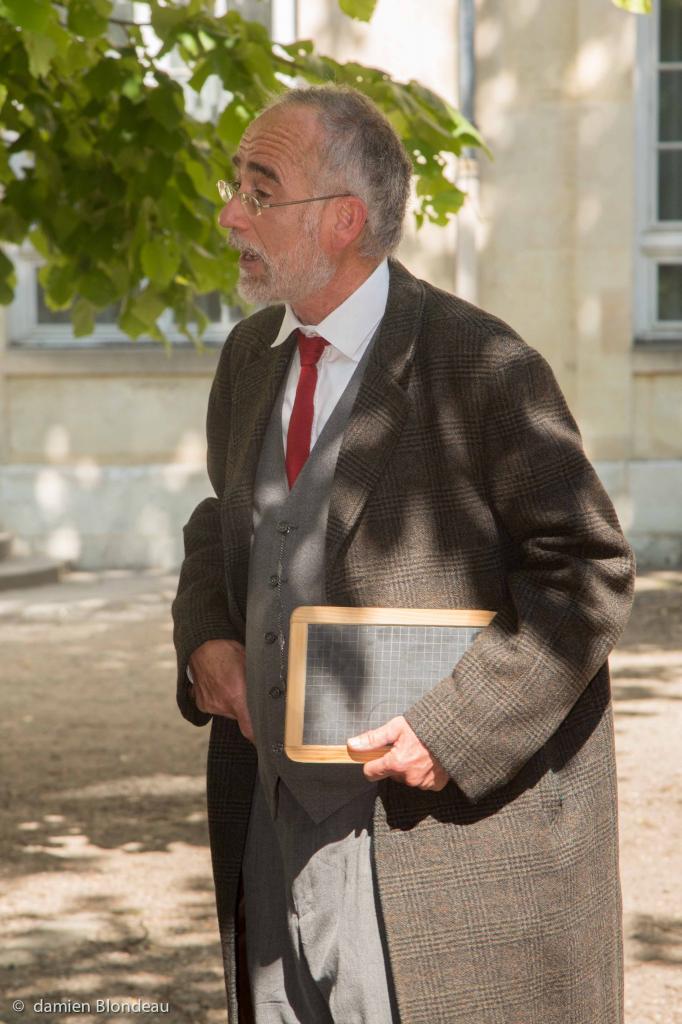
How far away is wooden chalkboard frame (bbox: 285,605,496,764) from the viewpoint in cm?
222

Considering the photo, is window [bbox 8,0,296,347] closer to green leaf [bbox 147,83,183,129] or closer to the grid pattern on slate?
green leaf [bbox 147,83,183,129]

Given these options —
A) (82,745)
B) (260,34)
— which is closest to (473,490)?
(260,34)

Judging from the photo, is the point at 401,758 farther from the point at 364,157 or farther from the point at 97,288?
the point at 97,288

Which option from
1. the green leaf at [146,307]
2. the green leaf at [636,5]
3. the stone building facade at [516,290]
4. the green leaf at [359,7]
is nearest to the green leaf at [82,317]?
the green leaf at [146,307]

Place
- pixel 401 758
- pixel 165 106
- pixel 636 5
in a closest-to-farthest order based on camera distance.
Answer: pixel 401 758
pixel 636 5
pixel 165 106

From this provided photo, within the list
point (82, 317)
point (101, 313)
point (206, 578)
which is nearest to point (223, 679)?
point (206, 578)

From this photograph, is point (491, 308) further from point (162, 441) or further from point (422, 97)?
point (422, 97)

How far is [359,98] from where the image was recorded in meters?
2.51

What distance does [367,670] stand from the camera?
223 centimetres

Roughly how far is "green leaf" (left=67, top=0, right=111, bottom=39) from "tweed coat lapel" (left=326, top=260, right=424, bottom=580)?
2.50 metres

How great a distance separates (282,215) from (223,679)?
0.75 metres

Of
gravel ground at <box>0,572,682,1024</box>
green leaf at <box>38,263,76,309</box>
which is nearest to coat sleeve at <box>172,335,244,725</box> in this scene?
gravel ground at <box>0,572,682,1024</box>

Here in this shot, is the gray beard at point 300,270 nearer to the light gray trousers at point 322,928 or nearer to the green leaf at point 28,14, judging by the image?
the light gray trousers at point 322,928

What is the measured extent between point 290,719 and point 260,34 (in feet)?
9.82
